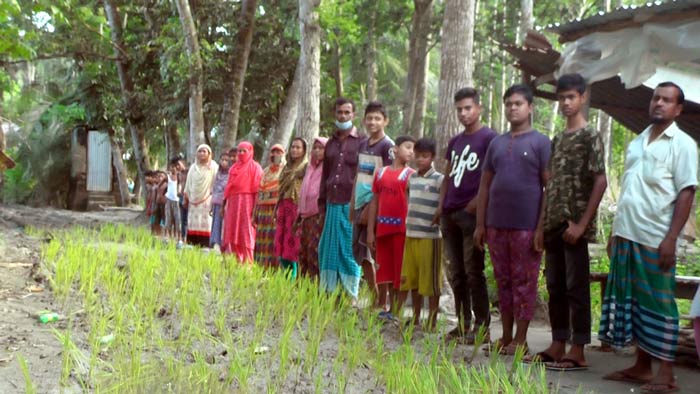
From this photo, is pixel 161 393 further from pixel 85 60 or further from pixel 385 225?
pixel 85 60

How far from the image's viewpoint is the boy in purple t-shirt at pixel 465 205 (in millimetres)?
4500

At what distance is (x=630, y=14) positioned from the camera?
469cm

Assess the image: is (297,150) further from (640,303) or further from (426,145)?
(640,303)

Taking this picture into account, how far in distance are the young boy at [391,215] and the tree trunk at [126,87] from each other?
1019 cm

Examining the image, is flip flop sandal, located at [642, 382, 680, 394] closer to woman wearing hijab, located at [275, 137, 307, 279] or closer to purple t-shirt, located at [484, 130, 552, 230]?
purple t-shirt, located at [484, 130, 552, 230]

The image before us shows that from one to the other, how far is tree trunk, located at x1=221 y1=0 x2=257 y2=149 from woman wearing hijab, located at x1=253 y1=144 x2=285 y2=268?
196 inches

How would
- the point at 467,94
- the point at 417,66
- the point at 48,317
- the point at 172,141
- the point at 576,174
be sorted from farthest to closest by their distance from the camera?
the point at 417,66 < the point at 172,141 < the point at 467,94 < the point at 576,174 < the point at 48,317

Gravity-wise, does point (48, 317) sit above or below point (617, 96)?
below

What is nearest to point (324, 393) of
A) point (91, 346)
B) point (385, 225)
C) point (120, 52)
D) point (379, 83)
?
point (91, 346)

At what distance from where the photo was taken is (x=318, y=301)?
14.1 feet

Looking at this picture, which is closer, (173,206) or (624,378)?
(624,378)

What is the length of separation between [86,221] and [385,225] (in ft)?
37.0

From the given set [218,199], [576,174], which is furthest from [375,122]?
[218,199]

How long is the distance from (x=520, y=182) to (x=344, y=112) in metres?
1.51
